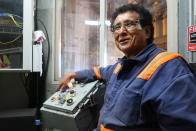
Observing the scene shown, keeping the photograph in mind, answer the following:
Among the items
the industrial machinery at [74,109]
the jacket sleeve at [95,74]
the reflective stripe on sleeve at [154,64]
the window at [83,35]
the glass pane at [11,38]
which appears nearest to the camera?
the reflective stripe on sleeve at [154,64]

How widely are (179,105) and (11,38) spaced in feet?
5.50

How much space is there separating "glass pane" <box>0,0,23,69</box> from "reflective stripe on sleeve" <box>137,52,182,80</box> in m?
1.32

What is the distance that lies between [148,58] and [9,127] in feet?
4.10

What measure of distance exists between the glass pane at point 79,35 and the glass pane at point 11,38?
2.40 feet

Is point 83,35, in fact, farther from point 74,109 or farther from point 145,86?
point 145,86

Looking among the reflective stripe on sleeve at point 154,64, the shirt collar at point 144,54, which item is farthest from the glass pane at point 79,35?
the reflective stripe on sleeve at point 154,64

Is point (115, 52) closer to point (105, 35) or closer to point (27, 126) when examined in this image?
point (105, 35)

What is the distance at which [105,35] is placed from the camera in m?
2.42

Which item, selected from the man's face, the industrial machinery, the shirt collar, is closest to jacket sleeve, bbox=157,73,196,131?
the shirt collar

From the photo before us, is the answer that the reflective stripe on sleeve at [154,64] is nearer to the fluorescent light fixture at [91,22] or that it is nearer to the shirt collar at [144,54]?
the shirt collar at [144,54]

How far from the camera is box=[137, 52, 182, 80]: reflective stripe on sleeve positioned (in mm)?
984

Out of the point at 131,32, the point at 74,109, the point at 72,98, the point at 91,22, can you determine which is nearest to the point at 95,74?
the point at 72,98

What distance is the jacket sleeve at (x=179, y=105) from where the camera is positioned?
844mm

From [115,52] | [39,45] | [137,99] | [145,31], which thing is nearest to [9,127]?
[39,45]
